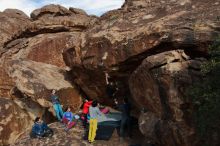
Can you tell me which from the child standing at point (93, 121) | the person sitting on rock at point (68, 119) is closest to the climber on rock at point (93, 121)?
the child standing at point (93, 121)

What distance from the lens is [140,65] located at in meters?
18.8

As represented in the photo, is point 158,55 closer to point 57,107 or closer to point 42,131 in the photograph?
point 42,131

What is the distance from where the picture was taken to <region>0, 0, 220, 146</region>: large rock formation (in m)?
17.1

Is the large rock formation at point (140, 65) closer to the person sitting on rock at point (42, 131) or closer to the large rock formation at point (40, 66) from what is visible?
the large rock formation at point (40, 66)

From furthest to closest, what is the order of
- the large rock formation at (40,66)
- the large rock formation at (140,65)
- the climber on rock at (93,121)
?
the large rock formation at (40,66) → the climber on rock at (93,121) → the large rock formation at (140,65)

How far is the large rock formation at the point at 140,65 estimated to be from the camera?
17.1 m

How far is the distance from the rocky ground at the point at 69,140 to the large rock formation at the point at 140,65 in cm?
181

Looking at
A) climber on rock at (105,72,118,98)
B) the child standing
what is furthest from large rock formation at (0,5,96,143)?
the child standing

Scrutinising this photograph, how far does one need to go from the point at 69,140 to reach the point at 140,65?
5409 millimetres

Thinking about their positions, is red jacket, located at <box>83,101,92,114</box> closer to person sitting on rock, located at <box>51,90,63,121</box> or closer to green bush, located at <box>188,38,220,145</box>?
person sitting on rock, located at <box>51,90,63,121</box>

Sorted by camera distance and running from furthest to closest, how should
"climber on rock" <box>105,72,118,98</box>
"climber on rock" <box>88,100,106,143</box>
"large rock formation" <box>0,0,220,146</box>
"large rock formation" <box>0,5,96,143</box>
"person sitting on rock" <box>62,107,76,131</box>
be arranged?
"large rock formation" <box>0,5,96,143</box>
"climber on rock" <box>105,72,118,98</box>
"person sitting on rock" <box>62,107,76,131</box>
"climber on rock" <box>88,100,106,143</box>
"large rock formation" <box>0,0,220,146</box>

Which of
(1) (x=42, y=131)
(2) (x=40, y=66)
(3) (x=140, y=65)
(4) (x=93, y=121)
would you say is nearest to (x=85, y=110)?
(4) (x=93, y=121)

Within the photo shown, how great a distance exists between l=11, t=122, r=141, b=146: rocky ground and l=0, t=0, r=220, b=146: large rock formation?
1.81 m

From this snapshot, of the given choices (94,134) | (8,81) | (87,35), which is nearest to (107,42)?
(87,35)
